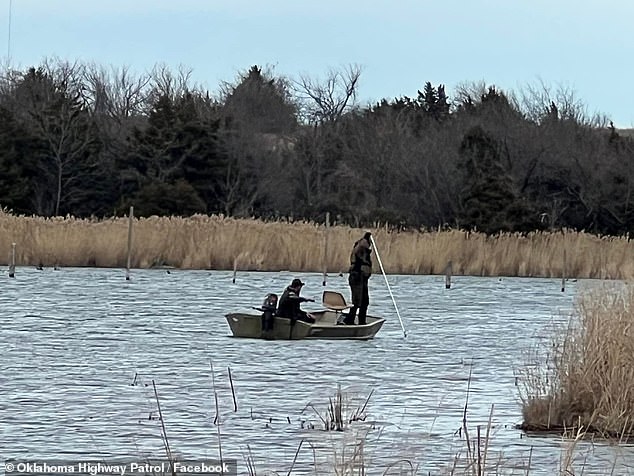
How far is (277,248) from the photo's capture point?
36750 millimetres

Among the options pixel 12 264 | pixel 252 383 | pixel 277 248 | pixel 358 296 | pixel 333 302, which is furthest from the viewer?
pixel 277 248

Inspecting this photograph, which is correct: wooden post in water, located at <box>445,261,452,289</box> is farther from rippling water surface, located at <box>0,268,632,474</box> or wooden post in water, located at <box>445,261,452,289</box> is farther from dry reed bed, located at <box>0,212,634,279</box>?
rippling water surface, located at <box>0,268,632,474</box>

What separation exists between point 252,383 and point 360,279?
6.64 metres

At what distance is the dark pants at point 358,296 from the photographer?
21266 millimetres

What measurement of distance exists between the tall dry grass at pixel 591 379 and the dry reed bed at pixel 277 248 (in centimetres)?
2351

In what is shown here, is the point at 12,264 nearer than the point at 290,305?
No

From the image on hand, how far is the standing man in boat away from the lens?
2128cm

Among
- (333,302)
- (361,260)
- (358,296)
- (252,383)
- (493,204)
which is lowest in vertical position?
(252,383)

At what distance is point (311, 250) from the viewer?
3631 cm

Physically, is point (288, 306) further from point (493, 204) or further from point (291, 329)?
point (493, 204)

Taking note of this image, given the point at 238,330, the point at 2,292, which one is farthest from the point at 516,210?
the point at 238,330

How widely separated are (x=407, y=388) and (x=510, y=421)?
7.85ft

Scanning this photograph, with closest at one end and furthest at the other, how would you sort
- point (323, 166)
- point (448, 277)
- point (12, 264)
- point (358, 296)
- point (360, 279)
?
point (360, 279) → point (358, 296) → point (448, 277) → point (12, 264) → point (323, 166)

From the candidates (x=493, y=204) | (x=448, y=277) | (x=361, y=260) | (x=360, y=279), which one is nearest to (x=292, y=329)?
(x=360, y=279)
